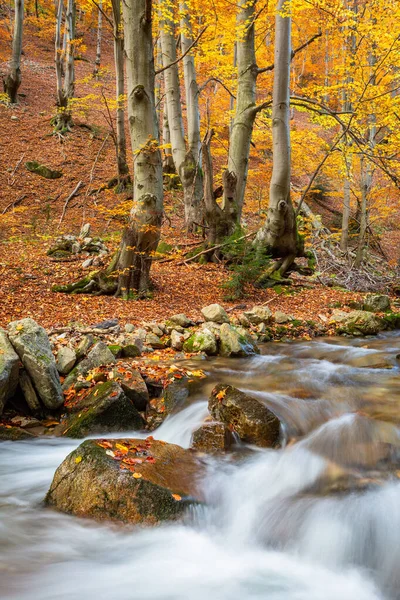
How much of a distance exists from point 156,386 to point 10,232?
874 centimetres

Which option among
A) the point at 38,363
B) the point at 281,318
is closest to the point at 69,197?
the point at 281,318

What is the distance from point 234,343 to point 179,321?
39.0 inches

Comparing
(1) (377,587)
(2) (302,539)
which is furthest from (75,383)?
(1) (377,587)

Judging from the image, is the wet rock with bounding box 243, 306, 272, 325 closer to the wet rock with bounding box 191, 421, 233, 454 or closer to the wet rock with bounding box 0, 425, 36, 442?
the wet rock with bounding box 191, 421, 233, 454

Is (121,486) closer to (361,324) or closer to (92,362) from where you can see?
(92,362)

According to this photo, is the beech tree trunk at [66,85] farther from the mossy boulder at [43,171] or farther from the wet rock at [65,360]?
the wet rock at [65,360]

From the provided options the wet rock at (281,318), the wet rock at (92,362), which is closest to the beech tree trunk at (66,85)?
the wet rock at (281,318)

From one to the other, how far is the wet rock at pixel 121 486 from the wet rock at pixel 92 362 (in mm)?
1526

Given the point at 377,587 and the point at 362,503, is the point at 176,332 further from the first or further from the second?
the point at 377,587

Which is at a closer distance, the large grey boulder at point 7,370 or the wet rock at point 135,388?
the large grey boulder at point 7,370

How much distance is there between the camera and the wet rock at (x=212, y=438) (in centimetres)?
376

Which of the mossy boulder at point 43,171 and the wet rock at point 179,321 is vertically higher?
the mossy boulder at point 43,171

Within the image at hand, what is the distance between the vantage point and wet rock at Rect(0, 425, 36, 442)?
13.0 ft

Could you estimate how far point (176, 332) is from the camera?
621 centimetres
